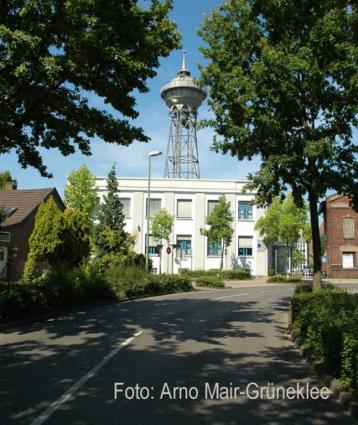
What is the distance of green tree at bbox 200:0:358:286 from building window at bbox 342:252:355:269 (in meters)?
37.3

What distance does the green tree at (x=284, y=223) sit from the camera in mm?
48969

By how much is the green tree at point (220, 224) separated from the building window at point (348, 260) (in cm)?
1247

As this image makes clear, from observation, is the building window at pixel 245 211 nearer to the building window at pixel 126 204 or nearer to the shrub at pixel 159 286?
the building window at pixel 126 204

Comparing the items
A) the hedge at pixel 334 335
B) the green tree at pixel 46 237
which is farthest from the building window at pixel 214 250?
the hedge at pixel 334 335

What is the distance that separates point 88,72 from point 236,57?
6.17 metres

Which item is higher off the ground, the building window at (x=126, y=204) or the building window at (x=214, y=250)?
the building window at (x=126, y=204)

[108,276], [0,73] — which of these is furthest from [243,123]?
[108,276]

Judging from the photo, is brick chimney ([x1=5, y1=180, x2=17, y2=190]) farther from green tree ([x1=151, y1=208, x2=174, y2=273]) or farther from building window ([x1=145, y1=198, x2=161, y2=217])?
green tree ([x1=151, y1=208, x2=174, y2=273])

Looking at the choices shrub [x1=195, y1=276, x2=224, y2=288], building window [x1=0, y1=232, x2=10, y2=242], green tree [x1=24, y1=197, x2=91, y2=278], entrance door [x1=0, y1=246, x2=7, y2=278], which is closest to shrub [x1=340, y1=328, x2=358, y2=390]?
green tree [x1=24, y1=197, x2=91, y2=278]

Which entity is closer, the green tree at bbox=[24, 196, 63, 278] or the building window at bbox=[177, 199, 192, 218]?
the green tree at bbox=[24, 196, 63, 278]

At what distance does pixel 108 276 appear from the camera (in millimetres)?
26234

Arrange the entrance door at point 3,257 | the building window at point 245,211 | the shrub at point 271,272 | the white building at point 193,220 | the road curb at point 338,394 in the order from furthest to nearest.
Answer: the building window at point 245,211, the white building at point 193,220, the shrub at point 271,272, the entrance door at point 3,257, the road curb at point 338,394

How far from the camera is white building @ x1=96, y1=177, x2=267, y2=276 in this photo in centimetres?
5494

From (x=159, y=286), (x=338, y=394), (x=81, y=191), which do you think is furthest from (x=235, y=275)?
(x=338, y=394)
